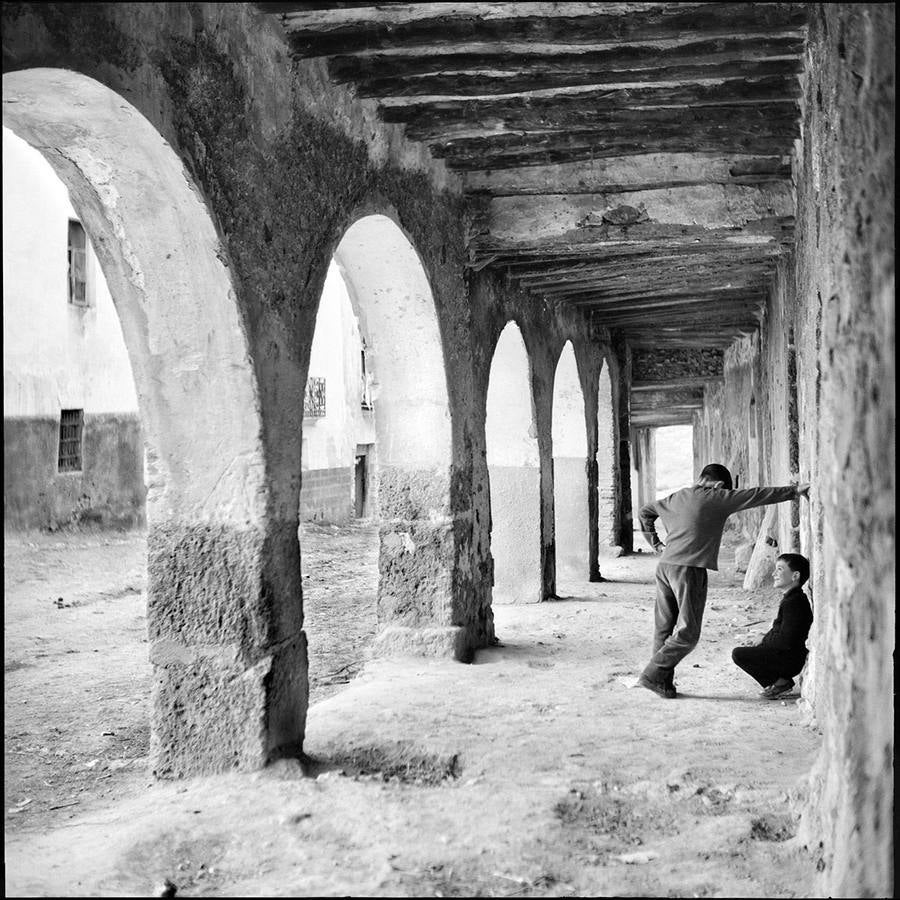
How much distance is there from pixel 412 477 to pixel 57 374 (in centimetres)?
904

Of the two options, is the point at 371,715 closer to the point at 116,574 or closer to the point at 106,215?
the point at 106,215

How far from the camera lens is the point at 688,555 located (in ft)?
19.2

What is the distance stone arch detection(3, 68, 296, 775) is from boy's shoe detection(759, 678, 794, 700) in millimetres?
2836

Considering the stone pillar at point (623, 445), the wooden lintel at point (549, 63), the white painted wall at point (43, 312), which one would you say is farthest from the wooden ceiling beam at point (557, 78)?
the white painted wall at point (43, 312)

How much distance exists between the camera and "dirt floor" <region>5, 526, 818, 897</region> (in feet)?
10.8

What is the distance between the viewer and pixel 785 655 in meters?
5.78

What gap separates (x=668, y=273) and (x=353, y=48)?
5059mm

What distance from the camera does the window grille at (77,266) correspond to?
14.9 metres

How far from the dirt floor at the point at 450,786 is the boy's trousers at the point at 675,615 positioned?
0.70 feet

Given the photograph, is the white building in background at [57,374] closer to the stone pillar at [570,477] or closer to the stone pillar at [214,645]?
the stone pillar at [570,477]

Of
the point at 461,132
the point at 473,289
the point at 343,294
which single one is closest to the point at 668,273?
the point at 473,289

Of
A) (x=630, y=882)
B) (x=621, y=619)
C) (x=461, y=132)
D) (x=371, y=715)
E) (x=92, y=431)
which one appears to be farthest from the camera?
(x=92, y=431)

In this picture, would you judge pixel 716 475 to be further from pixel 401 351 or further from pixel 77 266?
Result: pixel 77 266

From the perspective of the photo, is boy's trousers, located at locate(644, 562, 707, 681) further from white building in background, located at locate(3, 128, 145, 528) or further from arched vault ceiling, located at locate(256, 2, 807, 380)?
white building in background, located at locate(3, 128, 145, 528)
